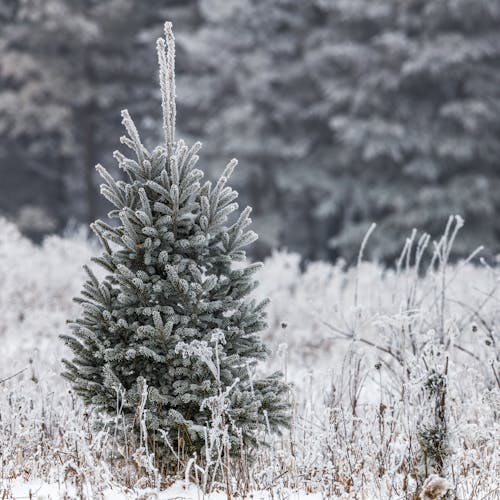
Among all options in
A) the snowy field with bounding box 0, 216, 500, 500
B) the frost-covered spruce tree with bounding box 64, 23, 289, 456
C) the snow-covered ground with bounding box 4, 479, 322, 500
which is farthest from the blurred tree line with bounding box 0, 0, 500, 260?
the snow-covered ground with bounding box 4, 479, 322, 500

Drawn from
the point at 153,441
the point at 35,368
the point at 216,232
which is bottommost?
the point at 153,441

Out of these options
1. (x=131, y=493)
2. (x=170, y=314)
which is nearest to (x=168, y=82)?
(x=170, y=314)

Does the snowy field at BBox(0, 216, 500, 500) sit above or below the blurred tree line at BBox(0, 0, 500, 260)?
below

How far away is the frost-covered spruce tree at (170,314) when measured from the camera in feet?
11.1

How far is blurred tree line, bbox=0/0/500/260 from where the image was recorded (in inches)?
647

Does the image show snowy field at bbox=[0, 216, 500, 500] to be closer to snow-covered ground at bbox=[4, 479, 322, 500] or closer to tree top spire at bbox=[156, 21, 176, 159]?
snow-covered ground at bbox=[4, 479, 322, 500]

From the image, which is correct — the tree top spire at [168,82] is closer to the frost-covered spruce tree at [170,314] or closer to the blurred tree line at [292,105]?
the frost-covered spruce tree at [170,314]

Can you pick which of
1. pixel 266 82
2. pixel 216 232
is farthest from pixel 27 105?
pixel 216 232

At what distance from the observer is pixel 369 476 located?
341 cm

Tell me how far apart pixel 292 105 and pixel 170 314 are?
15.7 metres

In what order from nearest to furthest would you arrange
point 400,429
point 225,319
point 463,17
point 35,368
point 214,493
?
point 214,493, point 225,319, point 400,429, point 35,368, point 463,17

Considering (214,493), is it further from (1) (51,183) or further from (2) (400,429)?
(1) (51,183)

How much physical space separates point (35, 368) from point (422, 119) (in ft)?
44.7

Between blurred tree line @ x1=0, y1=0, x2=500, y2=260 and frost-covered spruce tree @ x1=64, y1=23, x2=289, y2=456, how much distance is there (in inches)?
519
